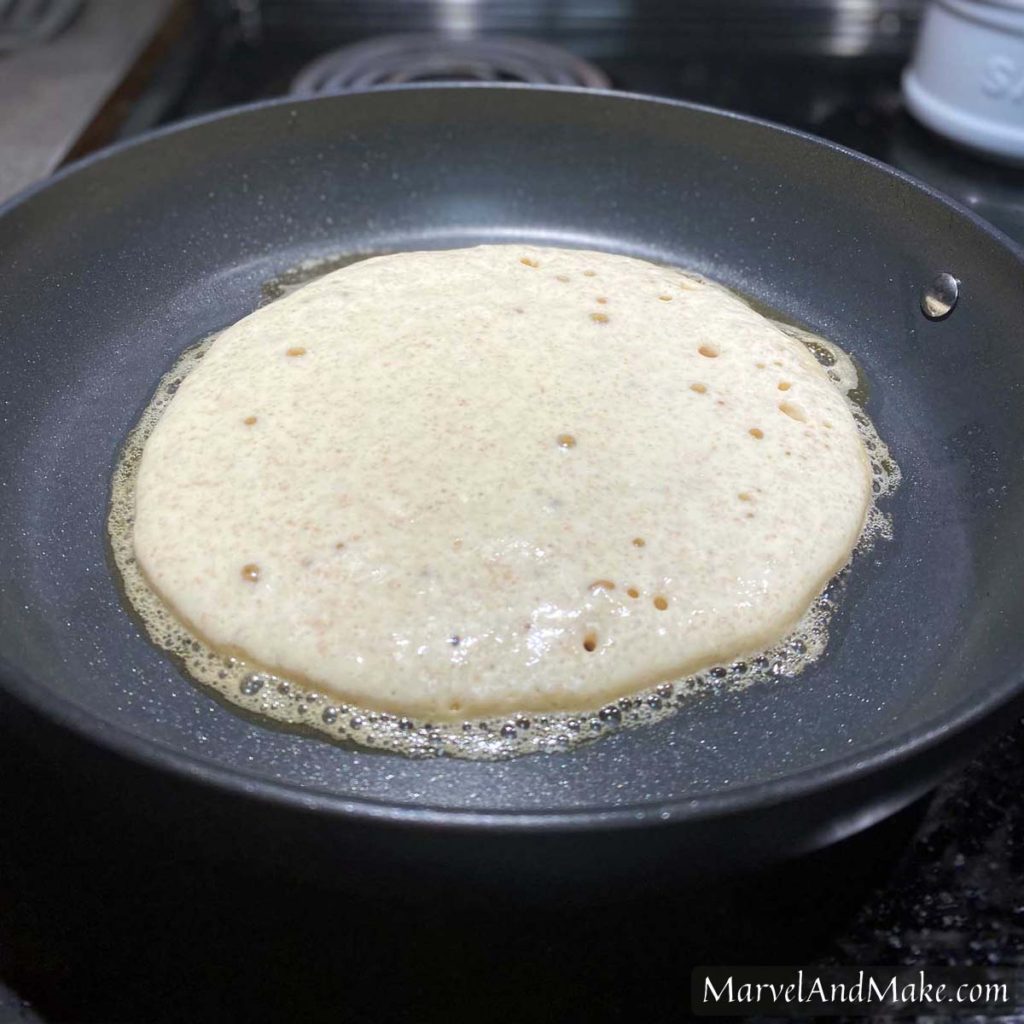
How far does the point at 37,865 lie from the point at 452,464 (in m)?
0.50

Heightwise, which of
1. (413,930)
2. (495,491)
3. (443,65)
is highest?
(443,65)

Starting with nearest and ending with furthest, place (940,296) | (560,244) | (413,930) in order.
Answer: (413,930), (940,296), (560,244)

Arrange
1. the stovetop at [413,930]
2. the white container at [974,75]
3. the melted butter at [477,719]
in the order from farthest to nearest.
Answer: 1. the white container at [974,75]
2. the melted butter at [477,719]
3. the stovetop at [413,930]

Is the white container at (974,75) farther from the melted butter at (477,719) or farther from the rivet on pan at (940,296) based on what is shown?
the melted butter at (477,719)

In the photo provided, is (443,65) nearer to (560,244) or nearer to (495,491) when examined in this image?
Answer: (560,244)

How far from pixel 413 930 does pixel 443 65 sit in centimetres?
152

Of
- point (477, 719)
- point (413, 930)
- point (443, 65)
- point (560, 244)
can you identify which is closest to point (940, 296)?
point (560, 244)

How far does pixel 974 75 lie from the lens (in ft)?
5.35

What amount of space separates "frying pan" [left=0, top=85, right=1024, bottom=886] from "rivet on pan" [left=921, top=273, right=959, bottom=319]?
11 millimetres

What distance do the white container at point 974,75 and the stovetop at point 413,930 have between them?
1225 millimetres

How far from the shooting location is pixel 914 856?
84cm

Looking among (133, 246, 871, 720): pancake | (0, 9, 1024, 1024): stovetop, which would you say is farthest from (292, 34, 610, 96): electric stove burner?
(0, 9, 1024, 1024): stovetop

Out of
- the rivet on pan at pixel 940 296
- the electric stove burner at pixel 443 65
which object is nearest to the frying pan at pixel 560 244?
the rivet on pan at pixel 940 296

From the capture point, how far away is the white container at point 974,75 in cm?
154
